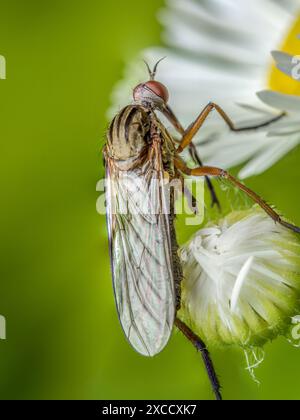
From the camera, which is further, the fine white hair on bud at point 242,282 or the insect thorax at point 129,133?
the insect thorax at point 129,133

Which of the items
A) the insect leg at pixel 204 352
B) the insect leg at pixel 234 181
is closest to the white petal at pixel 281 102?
the insect leg at pixel 234 181

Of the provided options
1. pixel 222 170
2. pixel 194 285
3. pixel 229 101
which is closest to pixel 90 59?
pixel 229 101

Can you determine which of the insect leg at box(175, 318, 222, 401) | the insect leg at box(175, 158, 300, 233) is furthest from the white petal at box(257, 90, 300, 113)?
the insect leg at box(175, 318, 222, 401)

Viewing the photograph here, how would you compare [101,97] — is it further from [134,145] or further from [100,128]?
[134,145]

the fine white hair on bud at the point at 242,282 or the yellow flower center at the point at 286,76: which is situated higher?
the yellow flower center at the point at 286,76

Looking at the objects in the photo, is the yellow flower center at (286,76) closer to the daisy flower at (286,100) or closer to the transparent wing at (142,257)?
the daisy flower at (286,100)

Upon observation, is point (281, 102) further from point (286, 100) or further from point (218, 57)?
point (218, 57)
